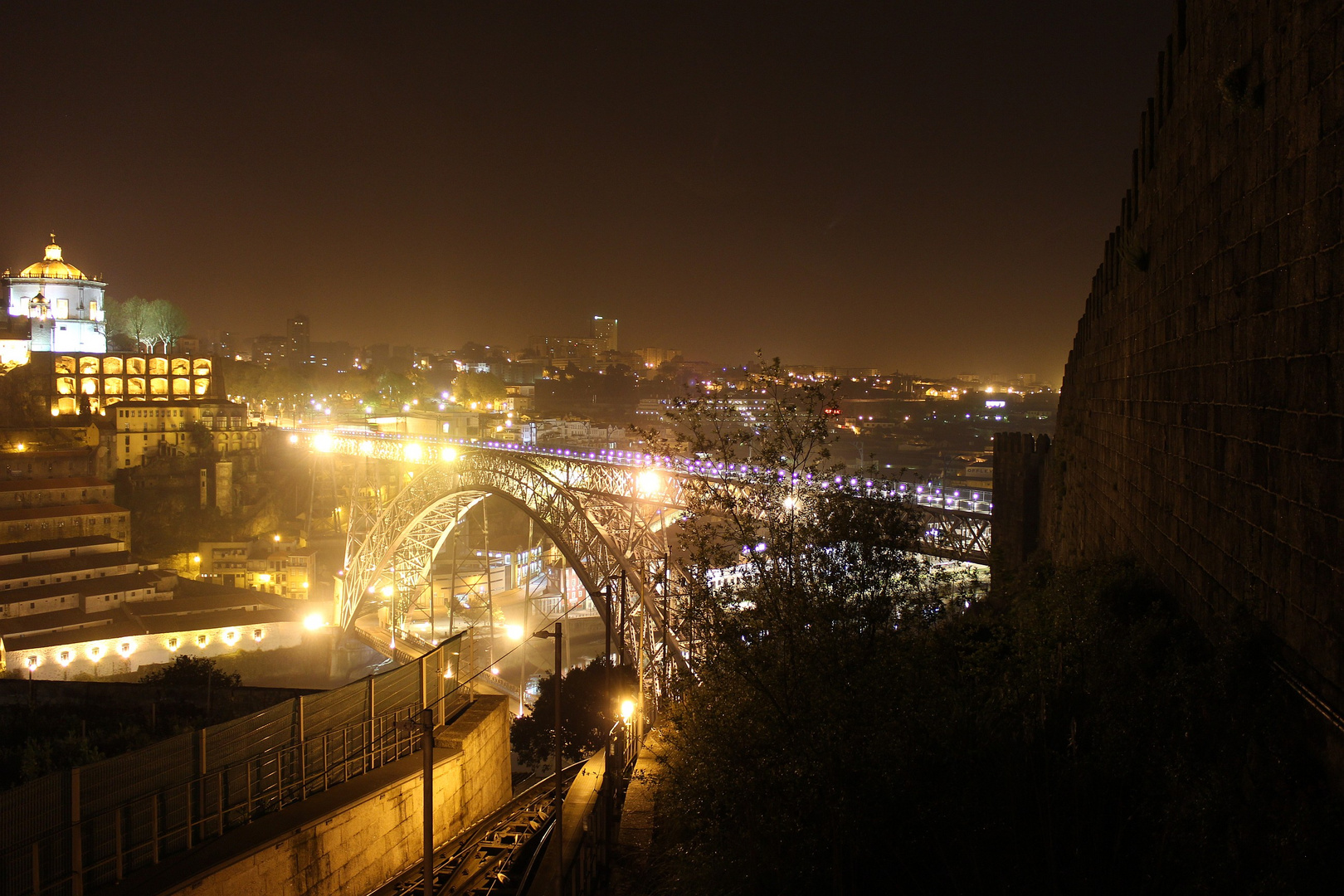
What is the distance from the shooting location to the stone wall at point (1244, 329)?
3.31 m

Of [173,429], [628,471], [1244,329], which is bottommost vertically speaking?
[628,471]

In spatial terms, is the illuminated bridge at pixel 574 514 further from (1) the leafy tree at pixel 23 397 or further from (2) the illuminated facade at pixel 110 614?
(1) the leafy tree at pixel 23 397

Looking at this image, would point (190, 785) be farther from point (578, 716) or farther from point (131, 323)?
point (131, 323)

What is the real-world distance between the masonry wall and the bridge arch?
917cm

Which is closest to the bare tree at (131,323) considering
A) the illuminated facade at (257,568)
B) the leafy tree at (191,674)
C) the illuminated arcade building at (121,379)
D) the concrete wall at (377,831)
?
the illuminated arcade building at (121,379)

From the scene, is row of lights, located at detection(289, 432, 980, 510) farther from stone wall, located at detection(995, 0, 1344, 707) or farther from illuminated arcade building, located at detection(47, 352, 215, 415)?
illuminated arcade building, located at detection(47, 352, 215, 415)

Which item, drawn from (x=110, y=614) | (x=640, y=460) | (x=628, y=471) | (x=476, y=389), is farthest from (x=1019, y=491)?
(x=476, y=389)

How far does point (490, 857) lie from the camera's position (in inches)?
377

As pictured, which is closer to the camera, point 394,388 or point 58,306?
point 58,306

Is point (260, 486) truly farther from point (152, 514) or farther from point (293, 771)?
point (293, 771)

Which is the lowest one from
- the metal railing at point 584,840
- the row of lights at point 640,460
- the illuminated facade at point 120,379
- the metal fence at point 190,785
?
the metal railing at point 584,840

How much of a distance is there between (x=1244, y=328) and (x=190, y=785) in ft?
28.7

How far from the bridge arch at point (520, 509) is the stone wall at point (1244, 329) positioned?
9.20m

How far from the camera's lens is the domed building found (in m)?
58.2
